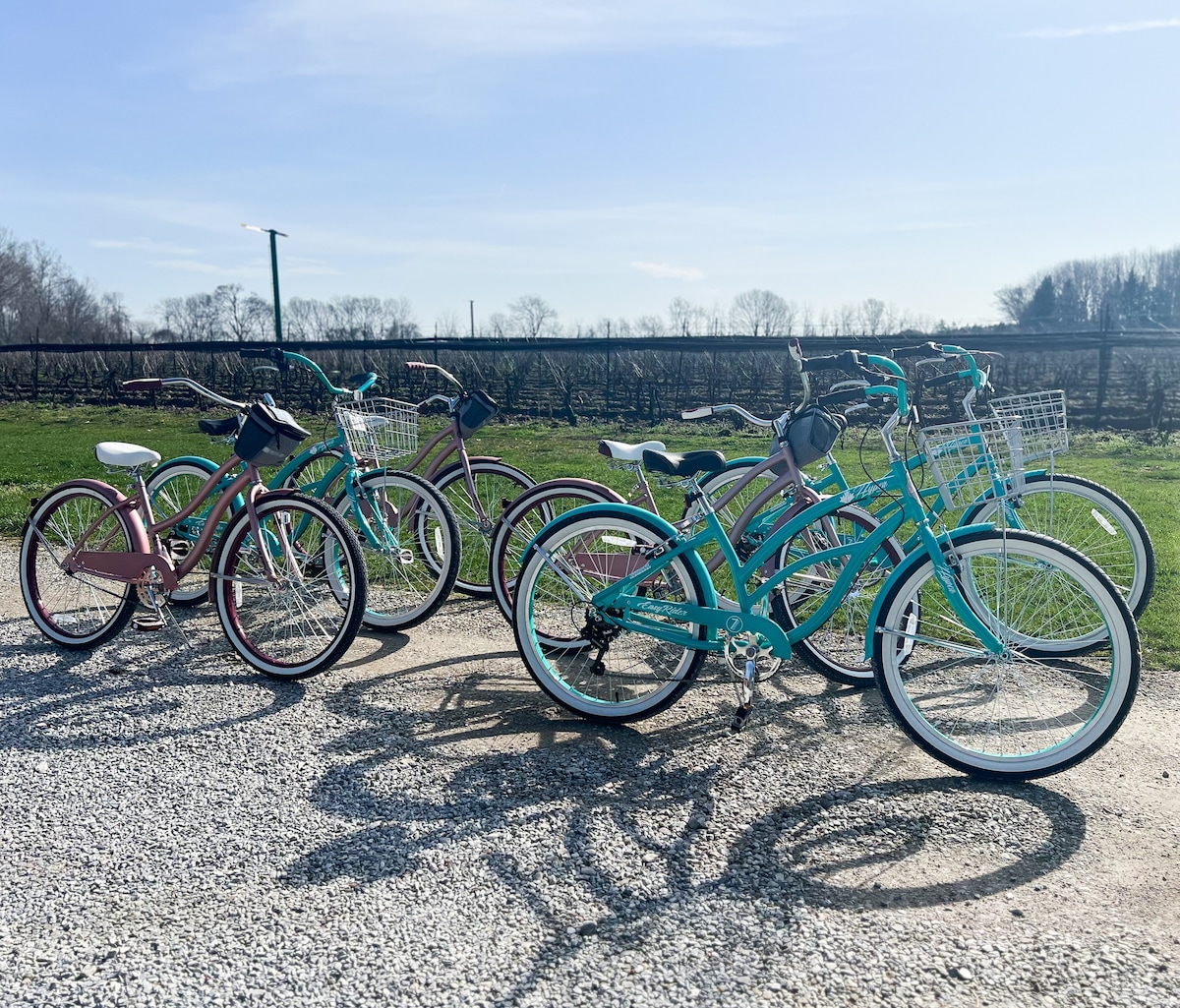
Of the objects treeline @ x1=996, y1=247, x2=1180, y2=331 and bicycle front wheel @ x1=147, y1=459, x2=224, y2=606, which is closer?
bicycle front wheel @ x1=147, y1=459, x2=224, y2=606

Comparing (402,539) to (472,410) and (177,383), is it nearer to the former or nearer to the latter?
(472,410)

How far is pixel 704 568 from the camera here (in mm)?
3592

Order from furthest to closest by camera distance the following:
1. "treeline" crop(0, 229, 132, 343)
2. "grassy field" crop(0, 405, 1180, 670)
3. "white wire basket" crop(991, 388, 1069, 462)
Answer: "treeline" crop(0, 229, 132, 343)
"grassy field" crop(0, 405, 1180, 670)
"white wire basket" crop(991, 388, 1069, 462)

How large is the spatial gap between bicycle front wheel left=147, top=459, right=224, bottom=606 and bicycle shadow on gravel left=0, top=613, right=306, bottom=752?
455 mm

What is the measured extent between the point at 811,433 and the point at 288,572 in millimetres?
2324

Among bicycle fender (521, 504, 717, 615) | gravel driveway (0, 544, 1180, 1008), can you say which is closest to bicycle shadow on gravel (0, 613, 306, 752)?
gravel driveway (0, 544, 1180, 1008)

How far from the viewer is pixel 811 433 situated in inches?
151

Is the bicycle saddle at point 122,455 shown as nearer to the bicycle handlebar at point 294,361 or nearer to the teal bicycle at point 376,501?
the teal bicycle at point 376,501

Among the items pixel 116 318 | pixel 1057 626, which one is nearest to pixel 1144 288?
pixel 116 318

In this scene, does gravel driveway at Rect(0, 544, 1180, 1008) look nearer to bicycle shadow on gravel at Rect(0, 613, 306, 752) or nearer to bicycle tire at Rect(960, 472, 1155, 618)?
bicycle shadow on gravel at Rect(0, 613, 306, 752)

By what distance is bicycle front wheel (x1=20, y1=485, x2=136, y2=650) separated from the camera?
468 centimetres

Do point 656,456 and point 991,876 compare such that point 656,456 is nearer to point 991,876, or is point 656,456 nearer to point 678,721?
point 678,721

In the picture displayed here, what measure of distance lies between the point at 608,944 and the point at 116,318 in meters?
78.6

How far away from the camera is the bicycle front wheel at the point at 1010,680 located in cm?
306
